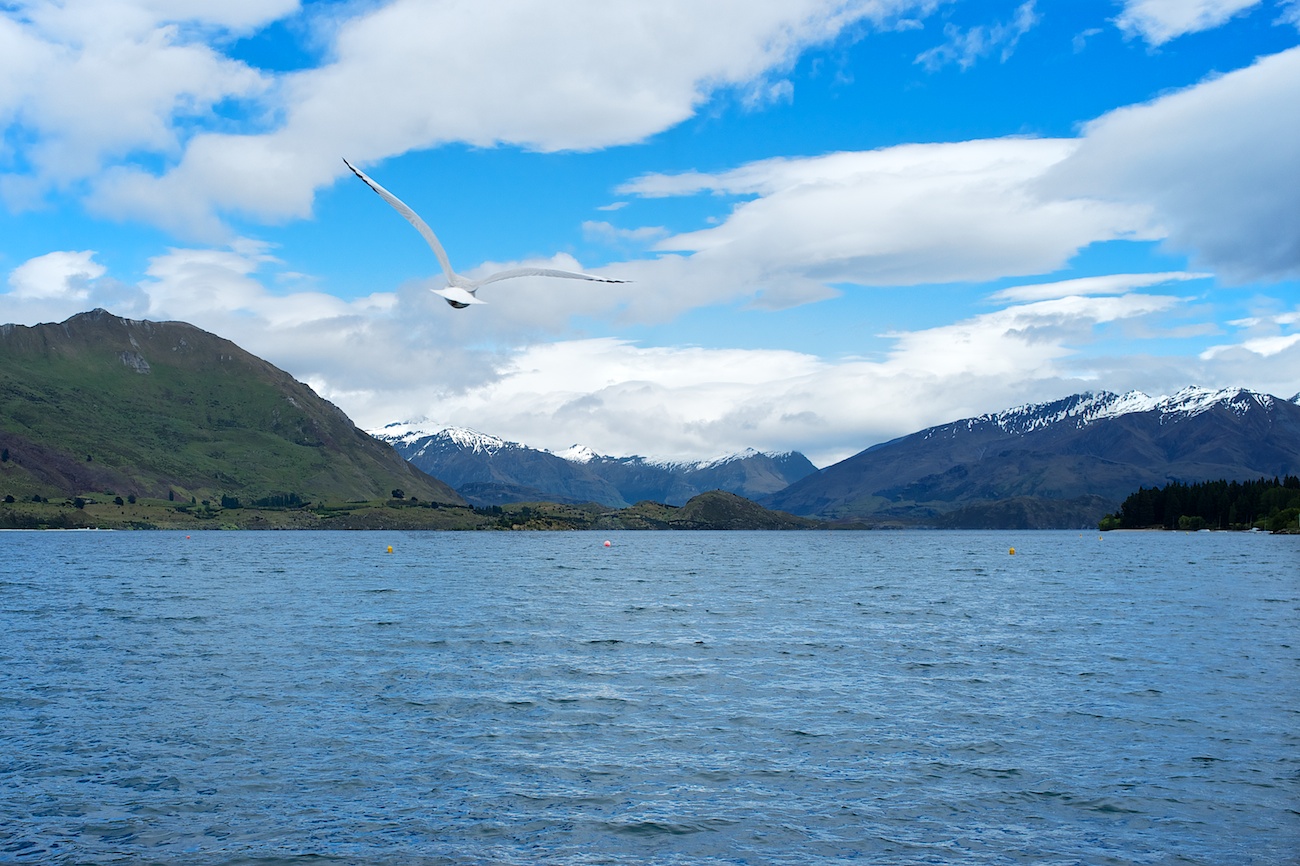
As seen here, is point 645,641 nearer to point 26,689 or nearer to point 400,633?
point 400,633

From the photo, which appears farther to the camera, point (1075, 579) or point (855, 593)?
point (1075, 579)

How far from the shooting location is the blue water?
30156 mm

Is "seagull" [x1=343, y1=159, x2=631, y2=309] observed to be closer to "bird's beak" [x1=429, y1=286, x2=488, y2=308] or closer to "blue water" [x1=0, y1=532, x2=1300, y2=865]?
"bird's beak" [x1=429, y1=286, x2=488, y2=308]

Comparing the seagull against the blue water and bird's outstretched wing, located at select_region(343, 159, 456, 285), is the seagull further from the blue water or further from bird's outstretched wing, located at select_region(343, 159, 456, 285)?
the blue water

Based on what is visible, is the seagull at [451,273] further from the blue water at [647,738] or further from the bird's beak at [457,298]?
the blue water at [647,738]

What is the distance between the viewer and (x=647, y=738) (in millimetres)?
42250

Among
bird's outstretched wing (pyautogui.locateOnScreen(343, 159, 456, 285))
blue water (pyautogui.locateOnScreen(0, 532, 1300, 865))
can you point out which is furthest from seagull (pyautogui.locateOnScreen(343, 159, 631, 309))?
blue water (pyautogui.locateOnScreen(0, 532, 1300, 865))

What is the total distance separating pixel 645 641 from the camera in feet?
240

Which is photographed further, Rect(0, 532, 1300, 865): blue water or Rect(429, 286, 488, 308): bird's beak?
Rect(429, 286, 488, 308): bird's beak

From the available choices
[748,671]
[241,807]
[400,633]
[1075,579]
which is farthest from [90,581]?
[1075,579]

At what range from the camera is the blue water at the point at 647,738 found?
3016cm

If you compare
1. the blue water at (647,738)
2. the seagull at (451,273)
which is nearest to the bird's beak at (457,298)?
the seagull at (451,273)

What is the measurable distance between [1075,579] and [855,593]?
45403 mm

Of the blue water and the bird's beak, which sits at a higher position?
the bird's beak
